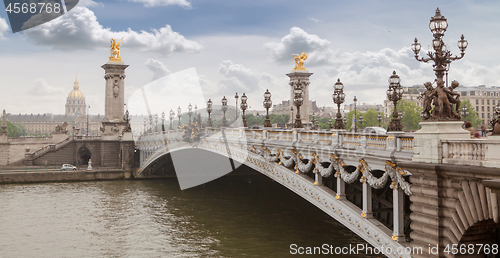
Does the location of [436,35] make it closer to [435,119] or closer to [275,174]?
[435,119]

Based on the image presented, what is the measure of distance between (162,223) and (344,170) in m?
15.4

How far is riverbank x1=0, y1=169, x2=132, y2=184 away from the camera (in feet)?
150

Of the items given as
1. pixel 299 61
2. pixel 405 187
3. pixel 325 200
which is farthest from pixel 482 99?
pixel 405 187

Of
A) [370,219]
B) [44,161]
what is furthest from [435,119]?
[44,161]

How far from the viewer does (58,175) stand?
4750cm

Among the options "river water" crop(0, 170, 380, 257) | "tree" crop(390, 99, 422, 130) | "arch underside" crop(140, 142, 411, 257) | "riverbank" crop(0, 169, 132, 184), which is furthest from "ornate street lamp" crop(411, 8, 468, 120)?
"tree" crop(390, 99, 422, 130)

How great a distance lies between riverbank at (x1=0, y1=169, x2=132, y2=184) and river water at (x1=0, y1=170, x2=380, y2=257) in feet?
12.7

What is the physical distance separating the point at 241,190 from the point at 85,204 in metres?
13.2

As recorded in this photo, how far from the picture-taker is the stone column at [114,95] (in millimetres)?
61750

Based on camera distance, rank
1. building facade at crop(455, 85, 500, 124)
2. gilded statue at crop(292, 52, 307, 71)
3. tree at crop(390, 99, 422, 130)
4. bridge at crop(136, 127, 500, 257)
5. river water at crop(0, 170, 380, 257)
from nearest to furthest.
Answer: bridge at crop(136, 127, 500, 257) < river water at crop(0, 170, 380, 257) < gilded statue at crop(292, 52, 307, 71) < tree at crop(390, 99, 422, 130) < building facade at crop(455, 85, 500, 124)

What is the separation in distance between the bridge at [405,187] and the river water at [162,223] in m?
4.36

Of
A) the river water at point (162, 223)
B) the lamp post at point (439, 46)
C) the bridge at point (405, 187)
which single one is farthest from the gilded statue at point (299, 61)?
the lamp post at point (439, 46)

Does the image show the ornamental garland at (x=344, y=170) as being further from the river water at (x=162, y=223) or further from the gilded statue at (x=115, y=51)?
the gilded statue at (x=115, y=51)

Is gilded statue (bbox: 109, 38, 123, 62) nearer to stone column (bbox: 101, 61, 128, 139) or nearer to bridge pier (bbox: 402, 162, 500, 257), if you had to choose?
stone column (bbox: 101, 61, 128, 139)
